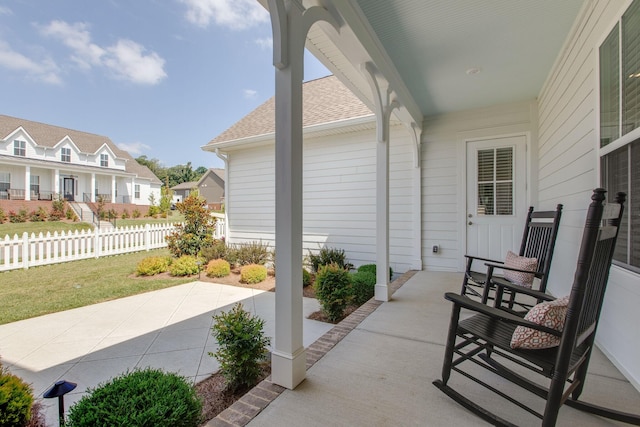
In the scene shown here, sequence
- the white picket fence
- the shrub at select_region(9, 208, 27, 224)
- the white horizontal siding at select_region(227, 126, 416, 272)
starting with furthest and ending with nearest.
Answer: the shrub at select_region(9, 208, 27, 224) → the white picket fence → the white horizontal siding at select_region(227, 126, 416, 272)

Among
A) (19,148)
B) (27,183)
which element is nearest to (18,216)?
(27,183)

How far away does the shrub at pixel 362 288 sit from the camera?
3.67 metres

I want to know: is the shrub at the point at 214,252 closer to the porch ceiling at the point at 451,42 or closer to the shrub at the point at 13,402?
the porch ceiling at the point at 451,42

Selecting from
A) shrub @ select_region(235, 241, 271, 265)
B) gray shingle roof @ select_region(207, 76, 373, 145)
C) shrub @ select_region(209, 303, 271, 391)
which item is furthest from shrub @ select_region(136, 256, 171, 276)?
shrub @ select_region(209, 303, 271, 391)

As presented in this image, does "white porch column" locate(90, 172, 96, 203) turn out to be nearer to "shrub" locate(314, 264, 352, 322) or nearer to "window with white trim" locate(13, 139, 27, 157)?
"window with white trim" locate(13, 139, 27, 157)

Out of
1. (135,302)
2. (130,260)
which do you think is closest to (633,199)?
(135,302)

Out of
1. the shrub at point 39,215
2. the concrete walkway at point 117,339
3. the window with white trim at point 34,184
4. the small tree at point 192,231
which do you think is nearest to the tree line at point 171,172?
the window with white trim at point 34,184

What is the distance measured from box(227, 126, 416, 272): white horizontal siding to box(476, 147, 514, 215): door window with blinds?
1.20 metres

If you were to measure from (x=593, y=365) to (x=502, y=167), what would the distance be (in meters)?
3.48

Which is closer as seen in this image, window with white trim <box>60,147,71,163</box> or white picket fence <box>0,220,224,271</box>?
white picket fence <box>0,220,224,271</box>

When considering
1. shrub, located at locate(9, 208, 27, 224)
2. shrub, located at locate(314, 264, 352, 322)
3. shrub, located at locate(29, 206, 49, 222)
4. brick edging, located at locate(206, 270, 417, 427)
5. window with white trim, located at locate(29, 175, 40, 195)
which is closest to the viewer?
brick edging, located at locate(206, 270, 417, 427)

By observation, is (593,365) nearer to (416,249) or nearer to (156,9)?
(416,249)

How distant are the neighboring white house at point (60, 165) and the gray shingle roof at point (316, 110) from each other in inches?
566

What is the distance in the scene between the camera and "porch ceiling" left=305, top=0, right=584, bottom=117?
2420 mm
